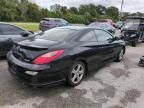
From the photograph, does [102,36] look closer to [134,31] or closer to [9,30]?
[9,30]

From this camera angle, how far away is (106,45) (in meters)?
5.55

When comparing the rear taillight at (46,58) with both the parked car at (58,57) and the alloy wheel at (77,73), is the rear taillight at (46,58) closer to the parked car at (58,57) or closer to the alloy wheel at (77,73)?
the parked car at (58,57)

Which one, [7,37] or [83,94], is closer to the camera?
[83,94]

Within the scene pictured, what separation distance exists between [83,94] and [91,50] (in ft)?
4.02

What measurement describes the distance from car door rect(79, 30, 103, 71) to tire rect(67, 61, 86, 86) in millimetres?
234

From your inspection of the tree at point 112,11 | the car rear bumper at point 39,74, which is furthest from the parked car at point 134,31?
the tree at point 112,11

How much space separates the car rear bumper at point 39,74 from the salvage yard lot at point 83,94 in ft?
1.09

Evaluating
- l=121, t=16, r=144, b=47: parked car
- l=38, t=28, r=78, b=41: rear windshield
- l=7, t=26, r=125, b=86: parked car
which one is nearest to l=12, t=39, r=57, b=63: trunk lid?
l=7, t=26, r=125, b=86: parked car

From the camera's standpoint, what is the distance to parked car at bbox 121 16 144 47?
1109cm

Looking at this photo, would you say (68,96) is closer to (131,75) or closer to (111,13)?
(131,75)

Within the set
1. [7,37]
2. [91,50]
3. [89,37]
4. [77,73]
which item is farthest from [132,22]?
[77,73]

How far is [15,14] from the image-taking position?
138ft

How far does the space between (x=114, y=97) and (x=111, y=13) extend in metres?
78.6

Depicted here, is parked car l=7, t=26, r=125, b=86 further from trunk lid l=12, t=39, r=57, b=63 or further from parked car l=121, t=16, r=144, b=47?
parked car l=121, t=16, r=144, b=47
